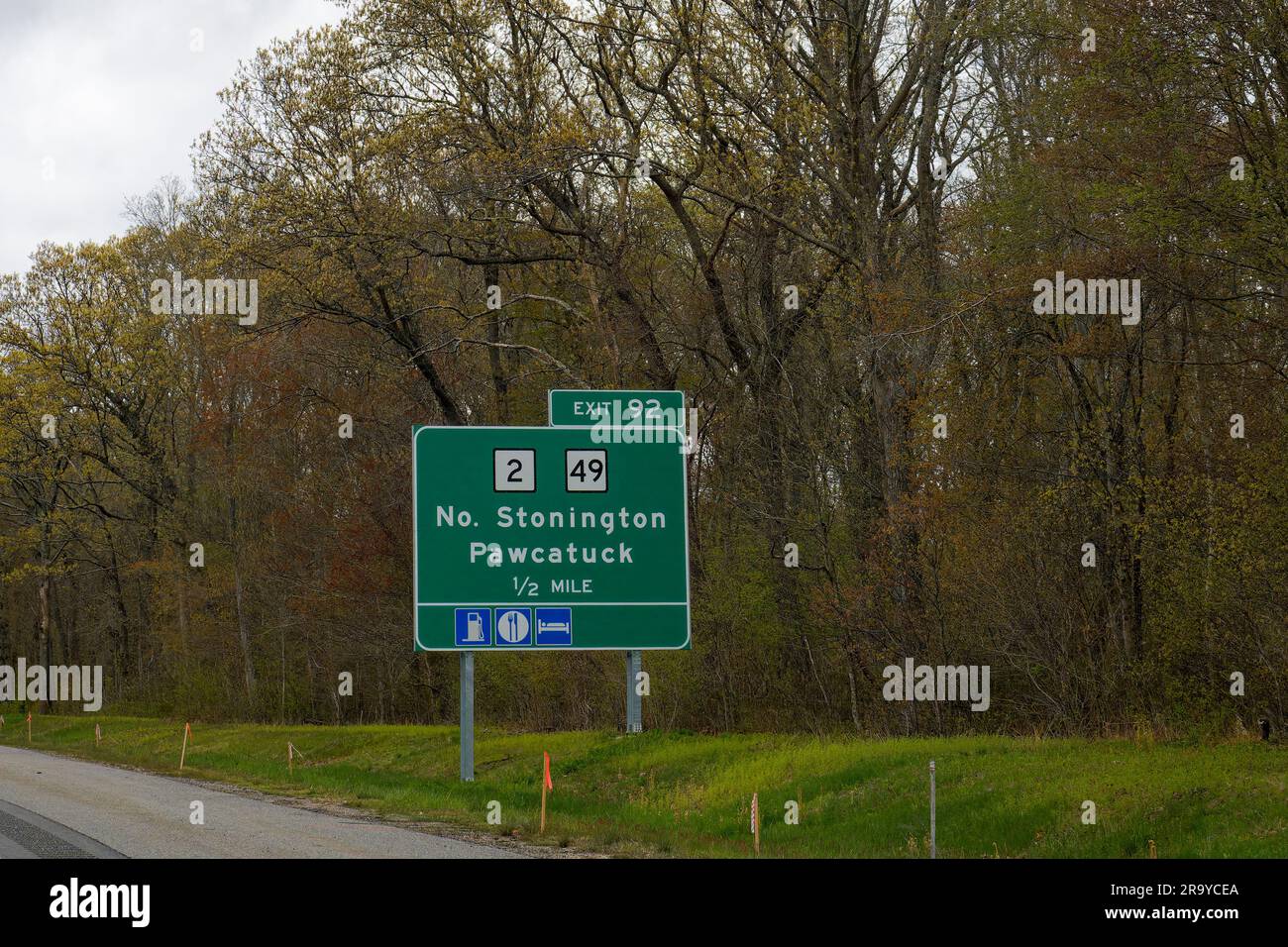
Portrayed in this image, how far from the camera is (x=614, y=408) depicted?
2291 cm

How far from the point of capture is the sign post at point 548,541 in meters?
22.1

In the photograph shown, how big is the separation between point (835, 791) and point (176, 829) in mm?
8167

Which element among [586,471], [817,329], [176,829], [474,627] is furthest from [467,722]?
[817,329]

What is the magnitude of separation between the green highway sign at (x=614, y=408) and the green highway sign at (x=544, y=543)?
0.21 m

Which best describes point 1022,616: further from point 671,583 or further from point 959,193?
point 959,193

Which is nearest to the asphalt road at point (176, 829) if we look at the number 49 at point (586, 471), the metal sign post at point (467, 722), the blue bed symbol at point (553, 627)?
the metal sign post at point (467, 722)

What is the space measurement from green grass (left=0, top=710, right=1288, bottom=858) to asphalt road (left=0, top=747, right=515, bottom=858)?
58.7 inches

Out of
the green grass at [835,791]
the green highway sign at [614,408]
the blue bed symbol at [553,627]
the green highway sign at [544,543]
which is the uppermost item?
the green highway sign at [614,408]

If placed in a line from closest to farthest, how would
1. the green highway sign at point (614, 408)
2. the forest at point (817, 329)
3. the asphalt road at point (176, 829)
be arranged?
the asphalt road at point (176, 829) → the forest at point (817, 329) → the green highway sign at point (614, 408)

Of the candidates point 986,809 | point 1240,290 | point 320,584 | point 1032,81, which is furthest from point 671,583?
point 320,584

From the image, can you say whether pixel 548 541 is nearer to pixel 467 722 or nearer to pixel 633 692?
pixel 467 722

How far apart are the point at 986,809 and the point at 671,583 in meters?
8.20

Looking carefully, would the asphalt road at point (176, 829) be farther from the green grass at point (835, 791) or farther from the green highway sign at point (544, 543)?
the green highway sign at point (544, 543)

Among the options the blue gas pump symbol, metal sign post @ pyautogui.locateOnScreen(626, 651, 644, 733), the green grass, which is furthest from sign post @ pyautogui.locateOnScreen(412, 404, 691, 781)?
the green grass
